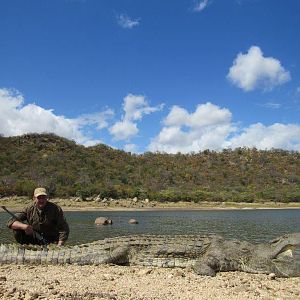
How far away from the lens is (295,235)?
9.65m

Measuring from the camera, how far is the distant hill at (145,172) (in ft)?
240

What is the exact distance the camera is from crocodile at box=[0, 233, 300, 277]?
9805 mm

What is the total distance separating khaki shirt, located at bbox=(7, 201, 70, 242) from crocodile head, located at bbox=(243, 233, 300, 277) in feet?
15.9

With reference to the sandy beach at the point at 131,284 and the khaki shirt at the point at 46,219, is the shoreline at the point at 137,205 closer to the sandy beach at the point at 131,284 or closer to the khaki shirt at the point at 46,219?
the khaki shirt at the point at 46,219

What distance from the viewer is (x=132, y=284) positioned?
26.4 ft

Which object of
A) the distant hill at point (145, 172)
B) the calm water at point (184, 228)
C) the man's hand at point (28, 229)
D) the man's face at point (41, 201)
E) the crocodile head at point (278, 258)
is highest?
the distant hill at point (145, 172)

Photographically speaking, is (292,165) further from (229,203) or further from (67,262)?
(67,262)

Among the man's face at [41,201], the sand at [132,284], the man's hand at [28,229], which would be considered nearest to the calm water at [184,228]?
the man's hand at [28,229]

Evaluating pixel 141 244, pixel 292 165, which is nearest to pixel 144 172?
pixel 292 165

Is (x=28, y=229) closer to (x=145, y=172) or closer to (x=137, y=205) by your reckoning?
(x=137, y=205)

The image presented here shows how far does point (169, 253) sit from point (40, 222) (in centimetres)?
352

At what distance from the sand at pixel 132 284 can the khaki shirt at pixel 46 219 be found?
1.73 m

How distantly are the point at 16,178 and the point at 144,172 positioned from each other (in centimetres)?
3291

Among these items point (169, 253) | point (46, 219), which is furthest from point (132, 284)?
point (46, 219)
